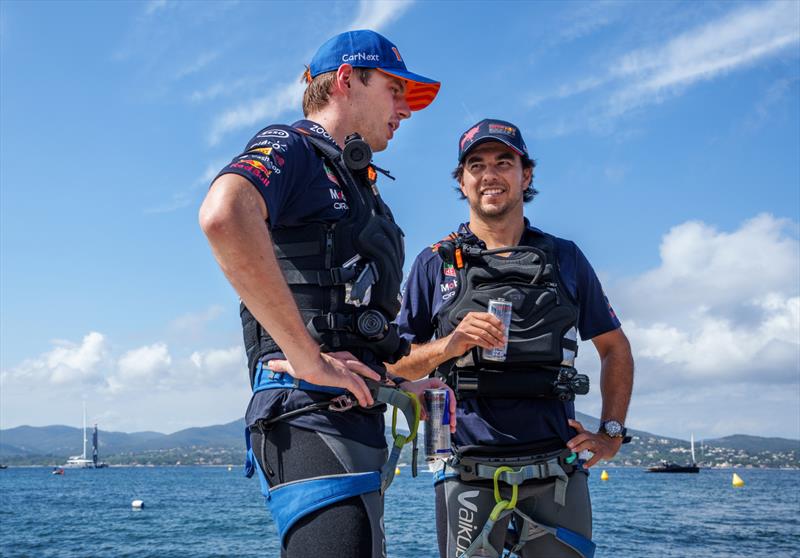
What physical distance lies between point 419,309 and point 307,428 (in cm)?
195

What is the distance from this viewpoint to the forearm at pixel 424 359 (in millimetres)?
3824

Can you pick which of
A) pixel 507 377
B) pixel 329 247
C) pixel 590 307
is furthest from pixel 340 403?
pixel 590 307

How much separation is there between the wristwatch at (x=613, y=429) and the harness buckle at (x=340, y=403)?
87.3 inches

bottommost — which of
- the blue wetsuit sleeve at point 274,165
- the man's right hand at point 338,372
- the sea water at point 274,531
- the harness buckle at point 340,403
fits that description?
the sea water at point 274,531

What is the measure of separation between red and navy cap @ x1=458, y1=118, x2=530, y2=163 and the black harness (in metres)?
0.58

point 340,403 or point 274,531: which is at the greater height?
point 340,403

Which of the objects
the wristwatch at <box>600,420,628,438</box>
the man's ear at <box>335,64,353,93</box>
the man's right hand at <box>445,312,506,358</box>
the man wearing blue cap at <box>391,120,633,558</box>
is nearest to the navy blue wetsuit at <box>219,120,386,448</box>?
the man's ear at <box>335,64,353,93</box>

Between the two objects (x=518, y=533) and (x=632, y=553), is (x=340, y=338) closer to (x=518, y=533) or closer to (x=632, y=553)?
(x=518, y=533)

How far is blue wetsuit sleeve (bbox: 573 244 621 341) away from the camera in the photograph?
14.2 ft

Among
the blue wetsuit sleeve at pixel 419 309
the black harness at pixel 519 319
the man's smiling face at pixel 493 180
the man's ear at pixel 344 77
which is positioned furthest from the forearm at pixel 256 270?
the man's smiling face at pixel 493 180

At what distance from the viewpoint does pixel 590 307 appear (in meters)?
4.34

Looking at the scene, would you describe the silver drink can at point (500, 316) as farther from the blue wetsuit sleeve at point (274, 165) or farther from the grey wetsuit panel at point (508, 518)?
the blue wetsuit sleeve at point (274, 165)

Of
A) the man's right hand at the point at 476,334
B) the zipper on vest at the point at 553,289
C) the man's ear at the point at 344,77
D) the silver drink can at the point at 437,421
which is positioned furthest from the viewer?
the zipper on vest at the point at 553,289

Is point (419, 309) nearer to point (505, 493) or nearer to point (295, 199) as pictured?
point (505, 493)
